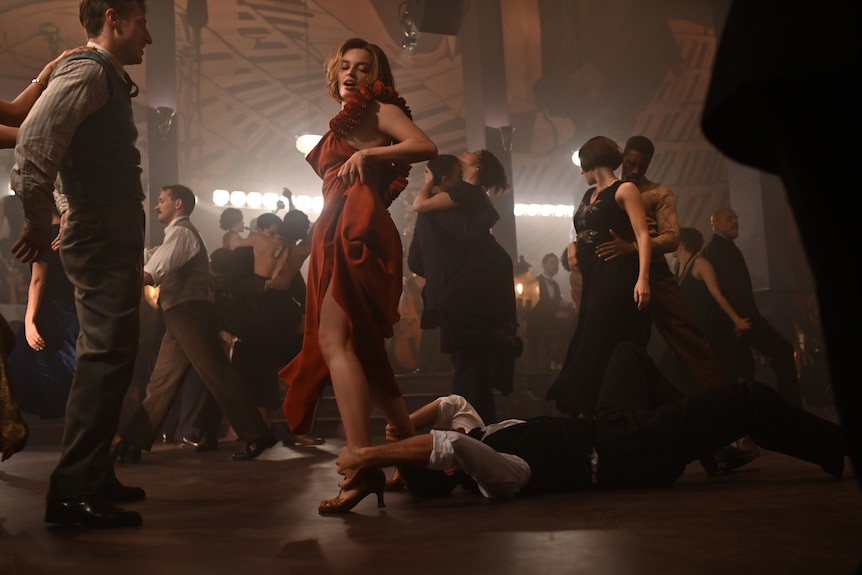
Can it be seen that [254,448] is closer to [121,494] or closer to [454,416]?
[121,494]

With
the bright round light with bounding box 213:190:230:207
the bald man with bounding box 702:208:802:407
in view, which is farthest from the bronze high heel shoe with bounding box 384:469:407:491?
the bright round light with bounding box 213:190:230:207

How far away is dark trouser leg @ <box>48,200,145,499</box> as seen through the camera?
2154 mm

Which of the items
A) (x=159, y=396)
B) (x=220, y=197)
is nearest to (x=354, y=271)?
(x=159, y=396)

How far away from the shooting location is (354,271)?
233cm

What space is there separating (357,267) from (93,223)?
78 cm

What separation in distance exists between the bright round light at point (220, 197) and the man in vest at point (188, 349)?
32.3 feet

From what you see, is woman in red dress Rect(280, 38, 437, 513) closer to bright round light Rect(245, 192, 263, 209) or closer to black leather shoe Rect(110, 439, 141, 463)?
black leather shoe Rect(110, 439, 141, 463)

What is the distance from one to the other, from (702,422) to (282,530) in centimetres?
139

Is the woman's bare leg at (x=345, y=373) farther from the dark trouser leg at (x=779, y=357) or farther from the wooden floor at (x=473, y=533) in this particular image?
the dark trouser leg at (x=779, y=357)

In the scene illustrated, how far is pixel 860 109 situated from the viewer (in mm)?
762

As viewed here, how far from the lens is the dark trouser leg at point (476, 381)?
4066 millimetres

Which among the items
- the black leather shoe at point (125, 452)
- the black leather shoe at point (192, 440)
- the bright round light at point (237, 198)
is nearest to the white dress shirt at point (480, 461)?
the black leather shoe at point (125, 452)

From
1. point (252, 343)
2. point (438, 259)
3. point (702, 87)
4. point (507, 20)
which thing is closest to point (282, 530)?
point (438, 259)

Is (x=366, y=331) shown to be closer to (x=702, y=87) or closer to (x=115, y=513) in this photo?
(x=115, y=513)
